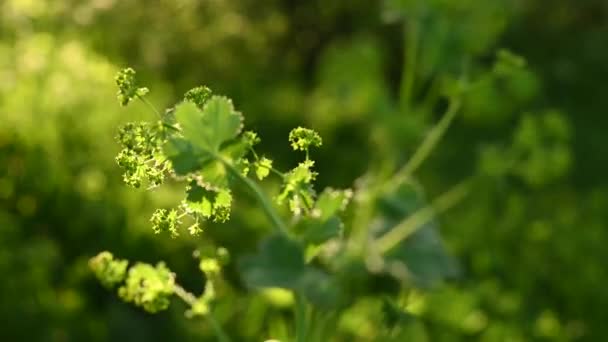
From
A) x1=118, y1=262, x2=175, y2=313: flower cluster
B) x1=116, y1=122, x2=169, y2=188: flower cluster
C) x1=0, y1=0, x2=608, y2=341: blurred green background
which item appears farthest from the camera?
x1=0, y1=0, x2=608, y2=341: blurred green background

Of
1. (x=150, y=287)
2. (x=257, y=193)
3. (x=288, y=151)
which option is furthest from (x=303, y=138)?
(x=288, y=151)

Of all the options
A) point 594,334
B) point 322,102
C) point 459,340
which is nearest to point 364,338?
point 459,340

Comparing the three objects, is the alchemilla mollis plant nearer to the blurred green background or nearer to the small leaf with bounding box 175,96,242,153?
the small leaf with bounding box 175,96,242,153

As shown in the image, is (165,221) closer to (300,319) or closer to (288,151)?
(300,319)

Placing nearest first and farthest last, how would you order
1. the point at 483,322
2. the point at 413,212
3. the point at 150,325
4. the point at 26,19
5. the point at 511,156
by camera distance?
the point at 413,212 < the point at 511,156 < the point at 150,325 < the point at 483,322 < the point at 26,19

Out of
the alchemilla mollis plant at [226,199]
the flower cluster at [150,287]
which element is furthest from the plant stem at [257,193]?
the flower cluster at [150,287]

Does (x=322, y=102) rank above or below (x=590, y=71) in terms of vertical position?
below

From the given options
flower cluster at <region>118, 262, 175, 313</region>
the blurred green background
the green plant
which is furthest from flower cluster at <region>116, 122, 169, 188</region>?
the blurred green background

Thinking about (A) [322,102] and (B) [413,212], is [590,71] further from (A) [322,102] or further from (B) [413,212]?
(B) [413,212]
